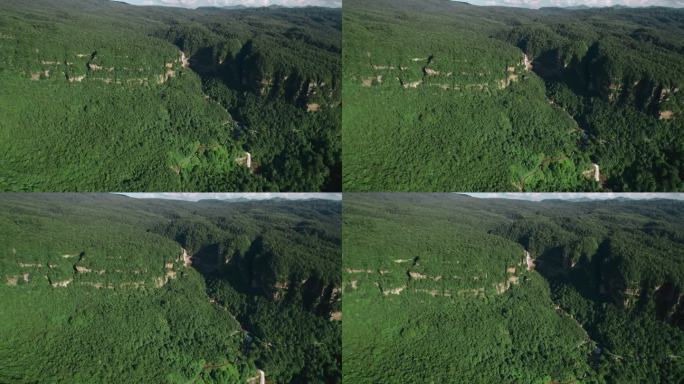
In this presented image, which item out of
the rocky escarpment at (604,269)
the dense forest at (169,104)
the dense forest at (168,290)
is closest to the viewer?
the dense forest at (169,104)

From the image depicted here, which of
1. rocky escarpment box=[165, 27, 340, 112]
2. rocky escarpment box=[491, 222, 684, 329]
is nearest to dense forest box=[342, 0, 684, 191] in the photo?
rocky escarpment box=[165, 27, 340, 112]

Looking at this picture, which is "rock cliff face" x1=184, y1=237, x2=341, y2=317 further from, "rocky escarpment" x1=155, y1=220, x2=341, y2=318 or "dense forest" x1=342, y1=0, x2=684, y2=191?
"dense forest" x1=342, y1=0, x2=684, y2=191

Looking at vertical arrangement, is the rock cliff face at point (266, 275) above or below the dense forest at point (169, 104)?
below

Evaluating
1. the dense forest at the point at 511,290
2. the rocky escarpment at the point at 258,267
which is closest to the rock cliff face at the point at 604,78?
the dense forest at the point at 511,290

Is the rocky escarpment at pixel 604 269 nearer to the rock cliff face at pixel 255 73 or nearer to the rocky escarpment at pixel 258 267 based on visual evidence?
the rocky escarpment at pixel 258 267

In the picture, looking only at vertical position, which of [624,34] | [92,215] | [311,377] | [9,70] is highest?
[624,34]

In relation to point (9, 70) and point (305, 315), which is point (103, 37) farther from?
point (305, 315)

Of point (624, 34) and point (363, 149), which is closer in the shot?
point (363, 149)

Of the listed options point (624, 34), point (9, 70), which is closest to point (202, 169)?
point (9, 70)
